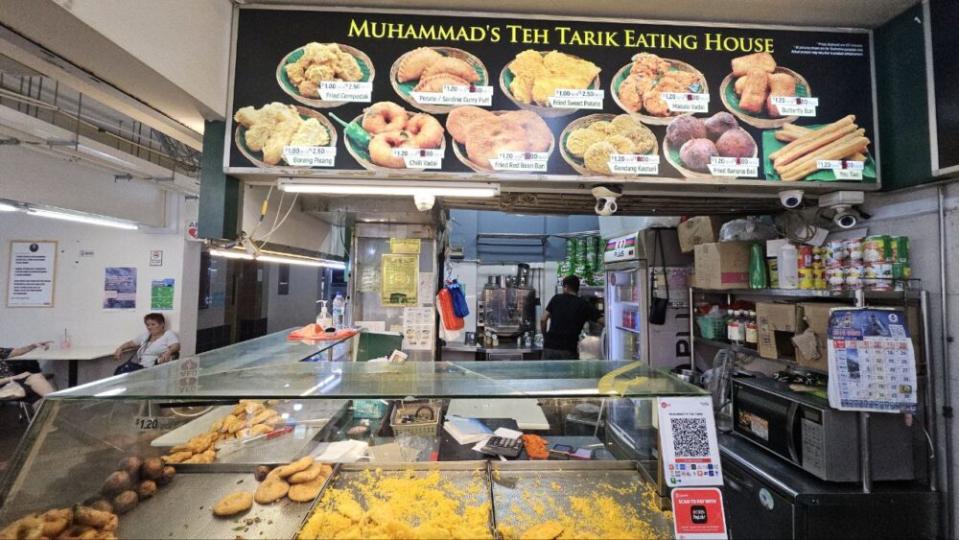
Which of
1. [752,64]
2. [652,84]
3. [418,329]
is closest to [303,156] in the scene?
[652,84]

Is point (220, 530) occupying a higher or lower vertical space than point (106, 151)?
lower

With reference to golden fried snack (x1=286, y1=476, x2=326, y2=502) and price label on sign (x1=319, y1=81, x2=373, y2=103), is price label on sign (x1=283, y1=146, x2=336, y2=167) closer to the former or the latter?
price label on sign (x1=319, y1=81, x2=373, y2=103)

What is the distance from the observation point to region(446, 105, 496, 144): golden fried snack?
83.4 inches

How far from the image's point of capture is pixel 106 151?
12.8ft

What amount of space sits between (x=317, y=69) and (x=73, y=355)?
6.23 metres

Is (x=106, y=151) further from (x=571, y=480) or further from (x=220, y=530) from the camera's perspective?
(x=571, y=480)

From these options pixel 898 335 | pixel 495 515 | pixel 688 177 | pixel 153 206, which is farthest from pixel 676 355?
pixel 153 206

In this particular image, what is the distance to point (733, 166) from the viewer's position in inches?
84.6

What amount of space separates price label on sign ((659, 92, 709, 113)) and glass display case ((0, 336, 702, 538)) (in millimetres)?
1517

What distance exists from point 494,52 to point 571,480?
7.64 ft

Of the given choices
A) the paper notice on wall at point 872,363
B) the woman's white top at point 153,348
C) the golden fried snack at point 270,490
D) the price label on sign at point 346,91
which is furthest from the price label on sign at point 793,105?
the woman's white top at point 153,348

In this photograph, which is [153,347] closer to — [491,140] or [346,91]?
[346,91]

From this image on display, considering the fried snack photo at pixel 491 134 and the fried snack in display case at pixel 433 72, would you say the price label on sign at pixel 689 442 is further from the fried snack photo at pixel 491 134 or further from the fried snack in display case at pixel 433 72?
the fried snack in display case at pixel 433 72

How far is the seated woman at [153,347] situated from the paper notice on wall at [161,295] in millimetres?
317
